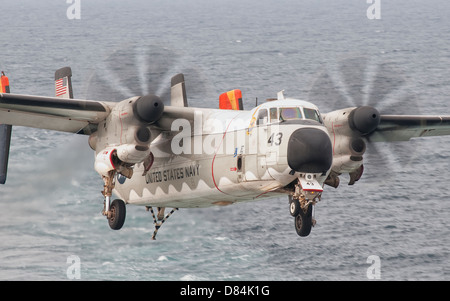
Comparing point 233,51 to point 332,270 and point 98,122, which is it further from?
point 98,122

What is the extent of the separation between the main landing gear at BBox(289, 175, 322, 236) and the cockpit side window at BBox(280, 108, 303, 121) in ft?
7.15

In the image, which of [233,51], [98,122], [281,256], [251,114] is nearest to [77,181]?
[281,256]

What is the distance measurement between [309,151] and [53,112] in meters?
11.4

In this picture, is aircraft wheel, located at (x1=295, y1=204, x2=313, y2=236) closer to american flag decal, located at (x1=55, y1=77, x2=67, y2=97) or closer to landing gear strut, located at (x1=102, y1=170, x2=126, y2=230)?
landing gear strut, located at (x1=102, y1=170, x2=126, y2=230)

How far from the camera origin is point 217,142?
31297 mm

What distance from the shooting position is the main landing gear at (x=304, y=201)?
91.6 ft

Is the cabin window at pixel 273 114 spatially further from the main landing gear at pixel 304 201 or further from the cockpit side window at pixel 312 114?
the main landing gear at pixel 304 201

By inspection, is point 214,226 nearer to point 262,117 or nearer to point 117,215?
point 117,215

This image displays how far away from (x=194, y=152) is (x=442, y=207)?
4721 cm

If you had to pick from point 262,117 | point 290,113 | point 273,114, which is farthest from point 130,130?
point 290,113

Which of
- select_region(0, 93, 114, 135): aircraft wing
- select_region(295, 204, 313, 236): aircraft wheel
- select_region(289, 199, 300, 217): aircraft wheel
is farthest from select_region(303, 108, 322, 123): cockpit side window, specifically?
select_region(0, 93, 114, 135): aircraft wing

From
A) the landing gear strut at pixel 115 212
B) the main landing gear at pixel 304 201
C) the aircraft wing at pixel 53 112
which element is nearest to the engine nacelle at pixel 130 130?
the aircraft wing at pixel 53 112

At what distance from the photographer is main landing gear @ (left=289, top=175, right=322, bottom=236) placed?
2792 cm

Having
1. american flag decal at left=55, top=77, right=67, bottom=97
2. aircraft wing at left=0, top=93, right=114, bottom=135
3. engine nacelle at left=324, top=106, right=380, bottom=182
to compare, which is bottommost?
engine nacelle at left=324, top=106, right=380, bottom=182
